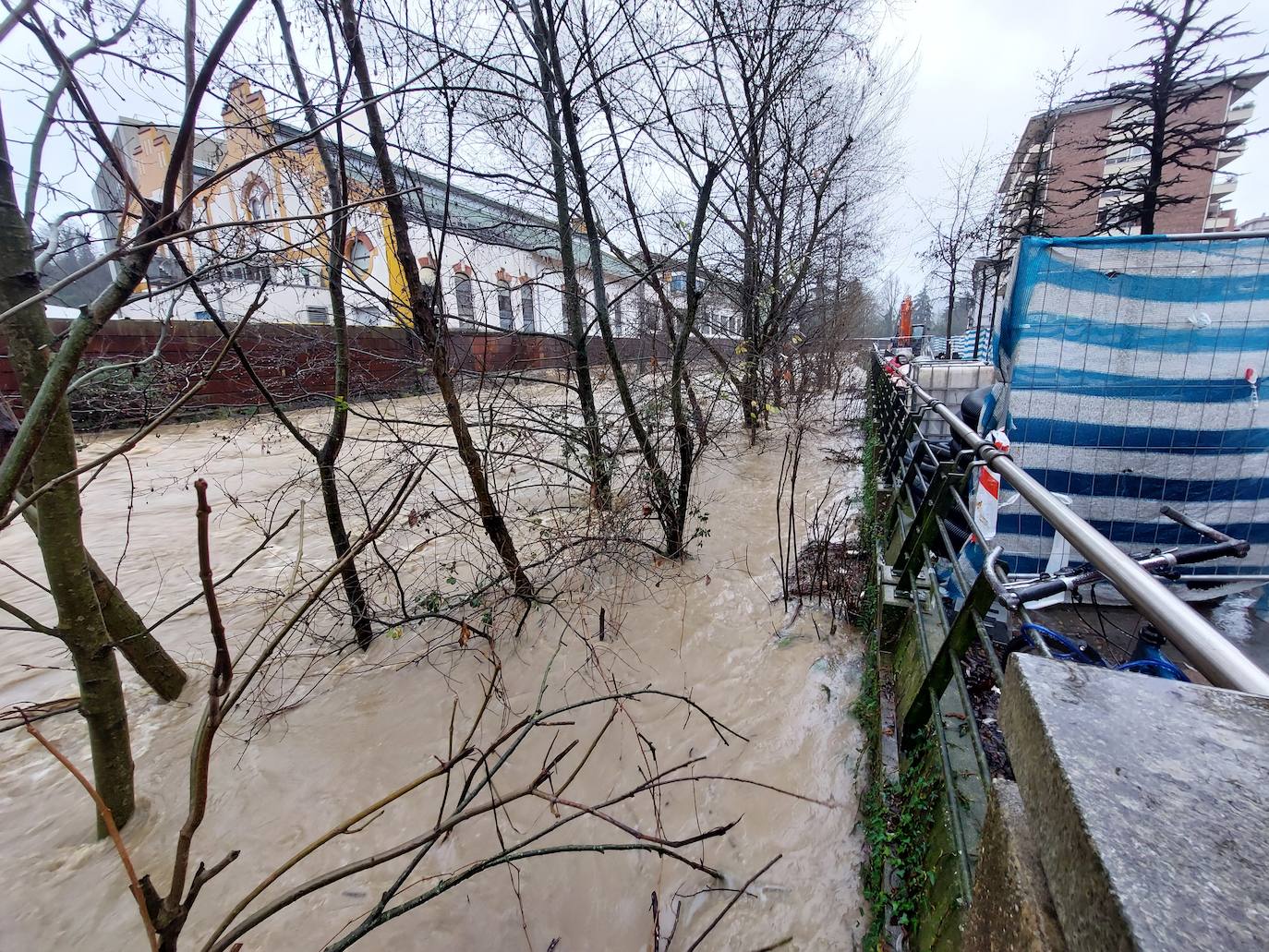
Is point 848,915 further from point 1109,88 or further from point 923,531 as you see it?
point 1109,88

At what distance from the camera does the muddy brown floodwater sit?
2402mm

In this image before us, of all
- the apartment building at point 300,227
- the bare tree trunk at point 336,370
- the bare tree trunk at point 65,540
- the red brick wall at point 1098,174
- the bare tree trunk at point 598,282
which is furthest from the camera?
the red brick wall at point 1098,174

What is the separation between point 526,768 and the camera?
10.7 feet

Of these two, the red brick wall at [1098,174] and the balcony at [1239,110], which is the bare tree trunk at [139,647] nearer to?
the balcony at [1239,110]

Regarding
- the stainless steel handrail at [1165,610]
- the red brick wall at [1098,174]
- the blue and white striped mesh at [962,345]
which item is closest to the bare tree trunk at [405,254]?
the stainless steel handrail at [1165,610]

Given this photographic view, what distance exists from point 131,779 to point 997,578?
13.0ft

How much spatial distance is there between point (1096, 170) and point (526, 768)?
38.0 metres

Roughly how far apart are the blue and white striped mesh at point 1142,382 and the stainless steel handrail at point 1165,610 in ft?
8.12

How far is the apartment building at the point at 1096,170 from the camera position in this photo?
11992mm

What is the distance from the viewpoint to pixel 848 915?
7.45 ft

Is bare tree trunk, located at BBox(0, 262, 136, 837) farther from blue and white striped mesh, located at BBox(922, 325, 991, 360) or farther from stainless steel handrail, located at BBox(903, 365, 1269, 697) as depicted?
blue and white striped mesh, located at BBox(922, 325, 991, 360)

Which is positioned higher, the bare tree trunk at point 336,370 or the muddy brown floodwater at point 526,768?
the bare tree trunk at point 336,370

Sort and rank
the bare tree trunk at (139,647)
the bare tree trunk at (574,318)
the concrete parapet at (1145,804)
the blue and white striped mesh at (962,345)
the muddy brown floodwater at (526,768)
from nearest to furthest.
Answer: the concrete parapet at (1145,804) < the muddy brown floodwater at (526,768) < the bare tree trunk at (139,647) < the bare tree trunk at (574,318) < the blue and white striped mesh at (962,345)

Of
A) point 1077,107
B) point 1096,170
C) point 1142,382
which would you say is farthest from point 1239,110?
point 1142,382
